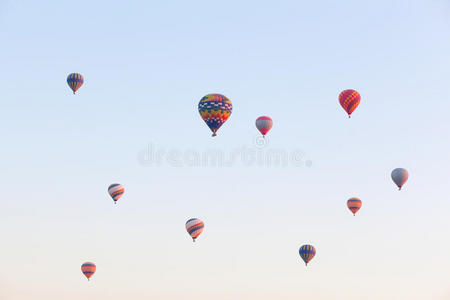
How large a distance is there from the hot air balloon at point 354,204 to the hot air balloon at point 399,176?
350 inches

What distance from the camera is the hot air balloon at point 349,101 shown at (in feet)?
286

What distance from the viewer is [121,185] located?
99.1 meters

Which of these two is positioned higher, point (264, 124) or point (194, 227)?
point (264, 124)

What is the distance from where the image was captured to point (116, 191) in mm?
97688

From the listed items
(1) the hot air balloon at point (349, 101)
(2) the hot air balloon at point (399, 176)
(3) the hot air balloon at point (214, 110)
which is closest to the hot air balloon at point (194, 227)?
(3) the hot air balloon at point (214, 110)

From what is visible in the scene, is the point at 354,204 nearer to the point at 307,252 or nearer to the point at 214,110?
the point at 307,252

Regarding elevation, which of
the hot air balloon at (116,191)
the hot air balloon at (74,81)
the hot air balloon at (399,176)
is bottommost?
the hot air balloon at (399,176)

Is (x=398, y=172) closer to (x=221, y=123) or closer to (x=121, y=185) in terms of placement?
(x=221, y=123)

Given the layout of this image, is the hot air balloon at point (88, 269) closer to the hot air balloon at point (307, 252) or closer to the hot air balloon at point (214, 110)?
the hot air balloon at point (307, 252)

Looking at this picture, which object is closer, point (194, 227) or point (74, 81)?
point (194, 227)

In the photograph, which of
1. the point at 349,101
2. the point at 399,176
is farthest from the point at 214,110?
the point at 399,176

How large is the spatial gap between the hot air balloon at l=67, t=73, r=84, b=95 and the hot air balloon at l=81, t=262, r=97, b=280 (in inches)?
895

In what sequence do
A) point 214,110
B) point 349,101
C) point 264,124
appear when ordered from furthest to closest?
point 264,124, point 349,101, point 214,110

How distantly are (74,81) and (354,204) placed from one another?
39.7 meters
